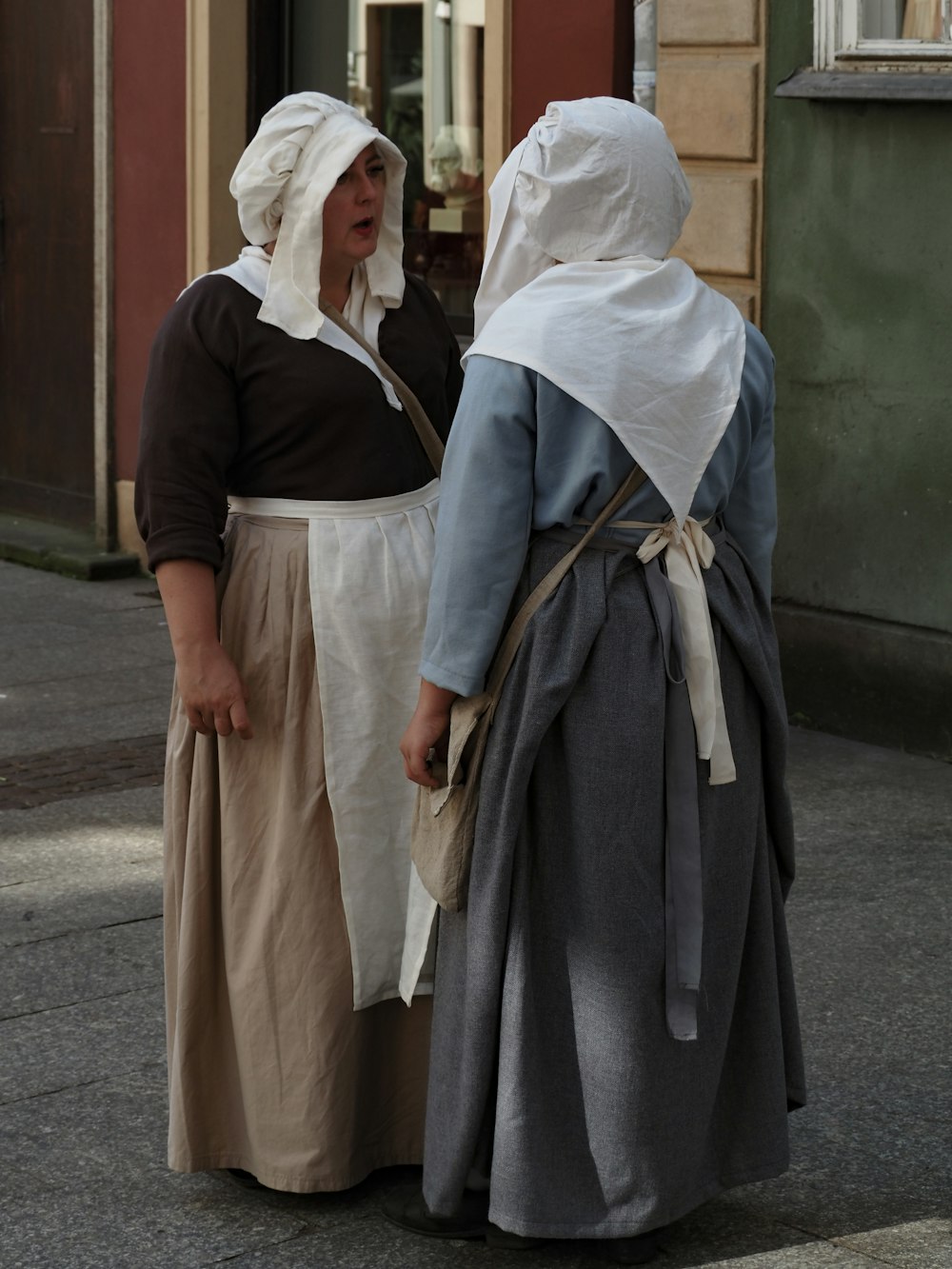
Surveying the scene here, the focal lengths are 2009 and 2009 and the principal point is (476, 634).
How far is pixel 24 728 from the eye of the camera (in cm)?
678

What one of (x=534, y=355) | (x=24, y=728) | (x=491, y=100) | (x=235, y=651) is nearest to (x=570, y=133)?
(x=534, y=355)

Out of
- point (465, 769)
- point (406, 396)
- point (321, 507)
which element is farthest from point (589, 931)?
point (406, 396)

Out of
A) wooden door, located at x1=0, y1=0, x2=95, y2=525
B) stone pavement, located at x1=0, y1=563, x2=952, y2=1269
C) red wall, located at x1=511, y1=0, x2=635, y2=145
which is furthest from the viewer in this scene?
wooden door, located at x1=0, y1=0, x2=95, y2=525

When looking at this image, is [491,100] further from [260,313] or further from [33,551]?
[260,313]

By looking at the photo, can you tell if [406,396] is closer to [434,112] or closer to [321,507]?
[321,507]

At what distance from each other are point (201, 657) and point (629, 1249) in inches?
45.9

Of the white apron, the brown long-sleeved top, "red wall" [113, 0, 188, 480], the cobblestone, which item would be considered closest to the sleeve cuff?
the white apron

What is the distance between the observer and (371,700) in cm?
334

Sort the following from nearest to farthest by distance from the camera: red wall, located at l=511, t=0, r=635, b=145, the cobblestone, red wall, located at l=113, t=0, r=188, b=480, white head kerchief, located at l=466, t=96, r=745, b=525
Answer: white head kerchief, located at l=466, t=96, r=745, b=525, the cobblestone, red wall, located at l=511, t=0, r=635, b=145, red wall, located at l=113, t=0, r=188, b=480

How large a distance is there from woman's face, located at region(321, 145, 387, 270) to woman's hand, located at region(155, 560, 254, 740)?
0.57 m

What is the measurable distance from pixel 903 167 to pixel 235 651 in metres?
3.80

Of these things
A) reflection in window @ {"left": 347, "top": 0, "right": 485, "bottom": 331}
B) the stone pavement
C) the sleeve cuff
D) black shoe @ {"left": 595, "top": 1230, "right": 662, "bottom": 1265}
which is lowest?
the stone pavement

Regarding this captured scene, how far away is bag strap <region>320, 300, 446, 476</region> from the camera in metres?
3.39

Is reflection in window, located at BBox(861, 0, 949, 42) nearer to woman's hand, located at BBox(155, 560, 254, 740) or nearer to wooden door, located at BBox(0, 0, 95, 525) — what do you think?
woman's hand, located at BBox(155, 560, 254, 740)
